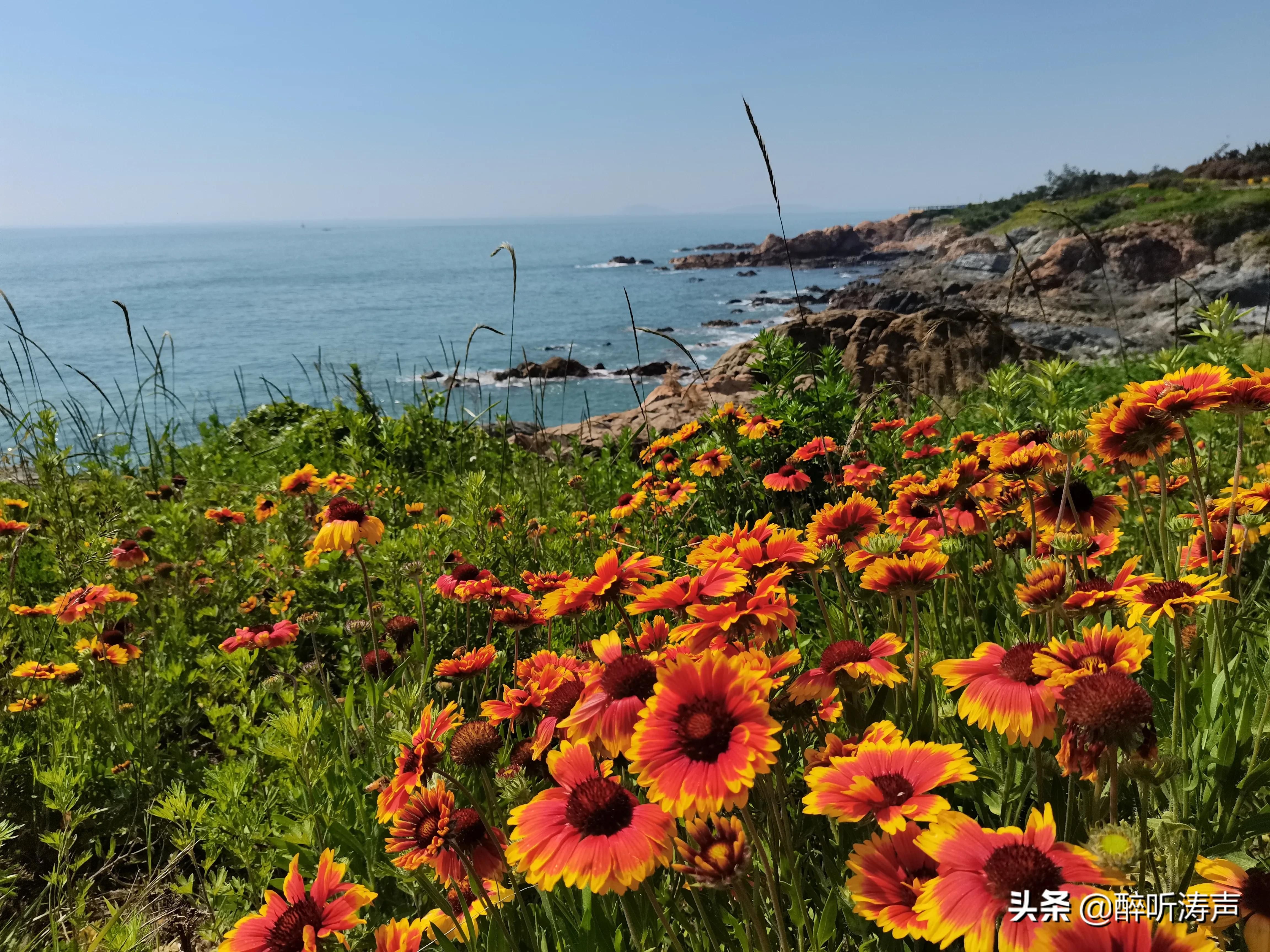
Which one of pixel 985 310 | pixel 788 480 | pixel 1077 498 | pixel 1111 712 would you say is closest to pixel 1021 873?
pixel 1111 712

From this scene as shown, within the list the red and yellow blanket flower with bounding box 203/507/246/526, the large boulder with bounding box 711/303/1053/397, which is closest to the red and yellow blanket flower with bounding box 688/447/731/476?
the red and yellow blanket flower with bounding box 203/507/246/526

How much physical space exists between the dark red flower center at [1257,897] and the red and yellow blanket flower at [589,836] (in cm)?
57

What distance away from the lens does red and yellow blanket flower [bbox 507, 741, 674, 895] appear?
81cm

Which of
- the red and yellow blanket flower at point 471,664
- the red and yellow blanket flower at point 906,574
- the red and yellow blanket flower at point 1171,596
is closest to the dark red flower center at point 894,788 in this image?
the red and yellow blanket flower at point 906,574

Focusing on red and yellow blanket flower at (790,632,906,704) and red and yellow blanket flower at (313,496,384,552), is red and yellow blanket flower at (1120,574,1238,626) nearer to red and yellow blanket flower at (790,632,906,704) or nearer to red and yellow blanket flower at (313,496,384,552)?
red and yellow blanket flower at (790,632,906,704)

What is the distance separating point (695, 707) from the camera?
859 mm

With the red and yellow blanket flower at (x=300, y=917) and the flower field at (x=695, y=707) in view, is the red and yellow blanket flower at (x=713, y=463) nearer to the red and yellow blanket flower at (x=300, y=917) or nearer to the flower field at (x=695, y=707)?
the flower field at (x=695, y=707)

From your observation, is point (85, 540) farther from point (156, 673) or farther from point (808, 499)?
point (808, 499)

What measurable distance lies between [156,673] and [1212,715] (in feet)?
10.2

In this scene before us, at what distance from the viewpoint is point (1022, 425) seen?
2754 mm

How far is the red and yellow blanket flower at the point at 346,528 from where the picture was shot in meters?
2.11

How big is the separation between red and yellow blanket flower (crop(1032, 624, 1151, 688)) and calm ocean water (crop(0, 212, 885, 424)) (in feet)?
10.2

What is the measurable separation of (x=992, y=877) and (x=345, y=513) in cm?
193

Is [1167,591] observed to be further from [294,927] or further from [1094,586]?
[294,927]
